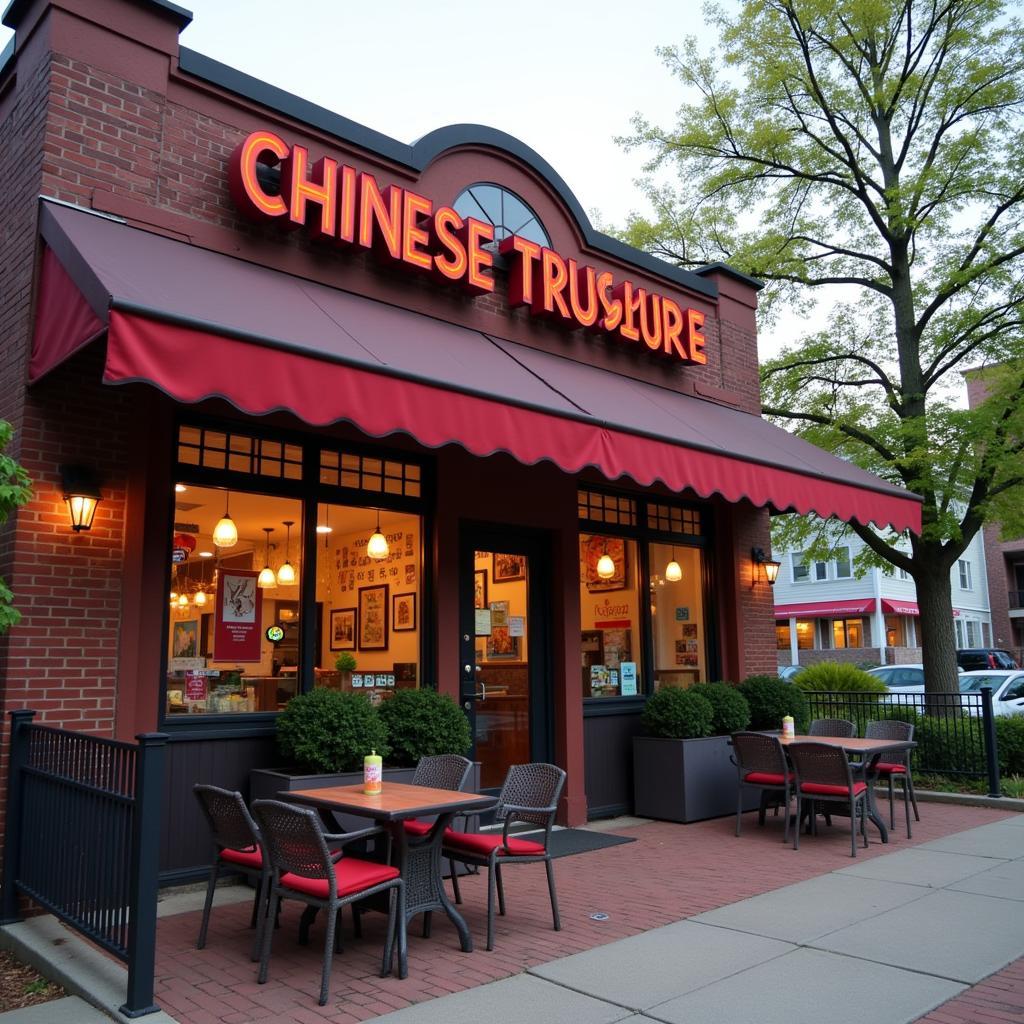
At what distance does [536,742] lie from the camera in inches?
380

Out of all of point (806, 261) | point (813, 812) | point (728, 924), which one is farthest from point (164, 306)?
point (806, 261)

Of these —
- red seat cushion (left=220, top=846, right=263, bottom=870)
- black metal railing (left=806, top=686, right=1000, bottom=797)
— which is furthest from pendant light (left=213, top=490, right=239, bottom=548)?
black metal railing (left=806, top=686, right=1000, bottom=797)

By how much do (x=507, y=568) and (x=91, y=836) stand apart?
5342 millimetres

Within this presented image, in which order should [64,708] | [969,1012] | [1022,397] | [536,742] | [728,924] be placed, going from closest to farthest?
[969,1012], [728,924], [64,708], [536,742], [1022,397]

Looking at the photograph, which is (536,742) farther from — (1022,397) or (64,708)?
(1022,397)

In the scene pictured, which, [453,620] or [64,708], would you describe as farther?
[453,620]

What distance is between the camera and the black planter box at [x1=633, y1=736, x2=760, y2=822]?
955 centimetres

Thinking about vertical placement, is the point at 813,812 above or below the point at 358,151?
below

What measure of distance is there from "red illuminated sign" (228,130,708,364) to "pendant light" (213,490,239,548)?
2428mm

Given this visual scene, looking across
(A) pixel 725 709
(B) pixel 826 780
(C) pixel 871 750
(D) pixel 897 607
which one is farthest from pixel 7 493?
(D) pixel 897 607

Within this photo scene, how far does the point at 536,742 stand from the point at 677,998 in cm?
513

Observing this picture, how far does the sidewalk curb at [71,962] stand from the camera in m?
4.45

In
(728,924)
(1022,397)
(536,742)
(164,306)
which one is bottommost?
(728,924)

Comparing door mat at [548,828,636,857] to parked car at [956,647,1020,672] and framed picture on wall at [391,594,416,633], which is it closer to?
framed picture on wall at [391,594,416,633]
